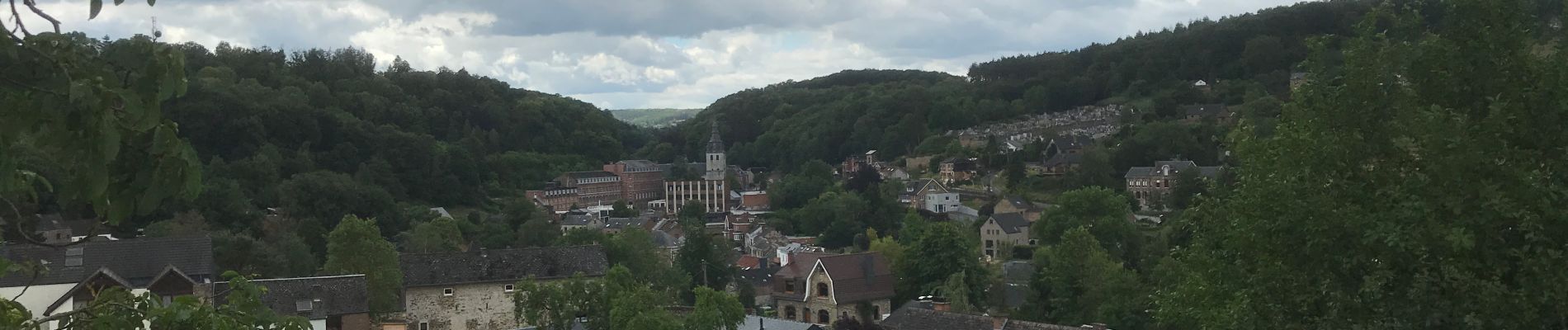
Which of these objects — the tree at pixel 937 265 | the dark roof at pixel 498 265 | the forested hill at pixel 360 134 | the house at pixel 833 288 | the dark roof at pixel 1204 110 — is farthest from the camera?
the dark roof at pixel 1204 110

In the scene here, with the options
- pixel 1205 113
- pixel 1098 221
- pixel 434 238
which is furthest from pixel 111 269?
pixel 1205 113

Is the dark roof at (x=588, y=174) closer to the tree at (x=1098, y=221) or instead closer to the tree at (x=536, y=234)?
the tree at (x=536, y=234)

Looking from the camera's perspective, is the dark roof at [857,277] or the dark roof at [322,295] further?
the dark roof at [857,277]

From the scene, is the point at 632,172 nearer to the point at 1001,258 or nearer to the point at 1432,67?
the point at 1001,258

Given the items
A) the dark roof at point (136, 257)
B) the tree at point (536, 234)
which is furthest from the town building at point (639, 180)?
the dark roof at point (136, 257)

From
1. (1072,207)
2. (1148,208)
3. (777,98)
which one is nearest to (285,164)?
(1072,207)

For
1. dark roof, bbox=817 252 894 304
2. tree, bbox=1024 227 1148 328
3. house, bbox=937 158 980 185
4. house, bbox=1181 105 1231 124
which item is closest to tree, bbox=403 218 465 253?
dark roof, bbox=817 252 894 304
